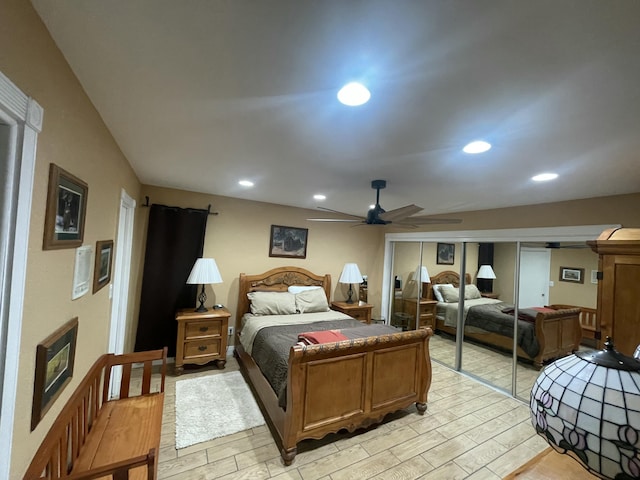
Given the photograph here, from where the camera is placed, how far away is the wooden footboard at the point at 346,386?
2029 mm

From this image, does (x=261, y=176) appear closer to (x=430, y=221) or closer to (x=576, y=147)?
(x=430, y=221)

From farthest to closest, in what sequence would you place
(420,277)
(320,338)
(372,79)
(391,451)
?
(420,277)
(320,338)
(391,451)
(372,79)

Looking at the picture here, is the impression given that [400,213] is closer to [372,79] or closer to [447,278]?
[372,79]

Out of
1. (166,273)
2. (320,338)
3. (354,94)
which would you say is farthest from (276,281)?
(354,94)

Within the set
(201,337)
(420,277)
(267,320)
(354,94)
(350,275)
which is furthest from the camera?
(420,277)

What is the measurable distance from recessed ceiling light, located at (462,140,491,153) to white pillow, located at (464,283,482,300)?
2624mm

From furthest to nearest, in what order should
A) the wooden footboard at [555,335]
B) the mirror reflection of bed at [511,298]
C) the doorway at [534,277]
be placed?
the doorway at [534,277] < the wooden footboard at [555,335] < the mirror reflection of bed at [511,298]

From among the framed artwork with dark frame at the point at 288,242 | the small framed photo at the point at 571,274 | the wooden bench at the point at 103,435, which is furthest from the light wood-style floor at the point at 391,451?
the framed artwork with dark frame at the point at 288,242

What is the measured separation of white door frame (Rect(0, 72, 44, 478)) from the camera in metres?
0.77

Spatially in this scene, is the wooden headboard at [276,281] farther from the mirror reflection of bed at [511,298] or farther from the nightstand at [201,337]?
the mirror reflection of bed at [511,298]

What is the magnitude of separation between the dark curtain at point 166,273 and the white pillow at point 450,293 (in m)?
3.72

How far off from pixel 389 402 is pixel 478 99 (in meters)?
2.50

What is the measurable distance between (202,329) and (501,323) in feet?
12.6

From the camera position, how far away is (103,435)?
1.63m
